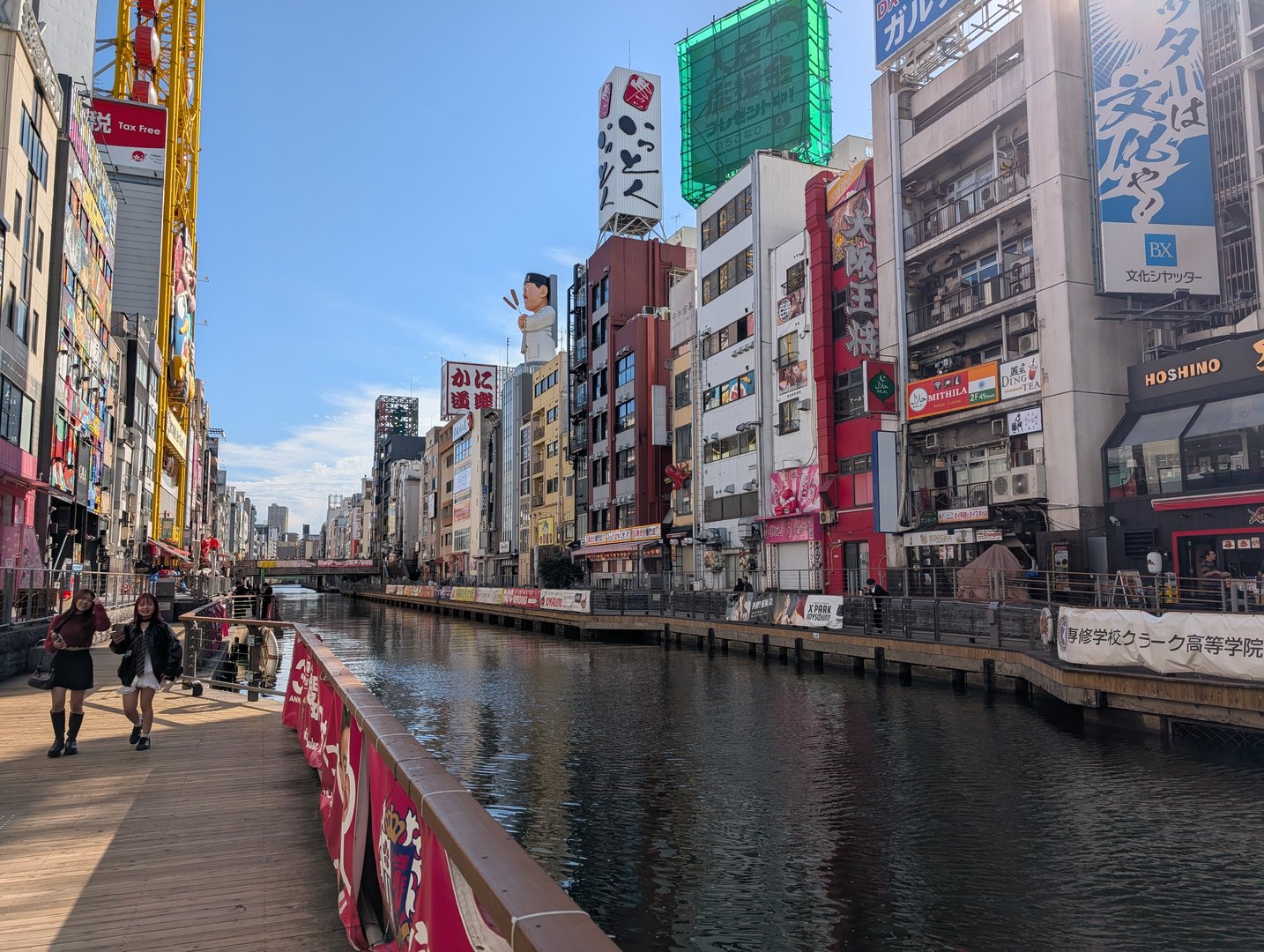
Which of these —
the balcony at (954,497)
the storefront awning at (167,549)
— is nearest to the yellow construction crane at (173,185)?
the storefront awning at (167,549)

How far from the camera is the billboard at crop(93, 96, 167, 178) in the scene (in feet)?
223

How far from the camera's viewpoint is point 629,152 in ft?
244

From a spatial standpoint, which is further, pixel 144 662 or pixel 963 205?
pixel 963 205

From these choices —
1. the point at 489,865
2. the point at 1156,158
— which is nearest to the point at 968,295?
the point at 1156,158

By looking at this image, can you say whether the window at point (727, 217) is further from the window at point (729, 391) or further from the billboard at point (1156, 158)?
the billboard at point (1156, 158)

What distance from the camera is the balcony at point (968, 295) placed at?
3441 cm

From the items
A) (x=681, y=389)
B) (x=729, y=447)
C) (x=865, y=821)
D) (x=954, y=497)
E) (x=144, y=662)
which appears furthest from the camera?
(x=681, y=389)

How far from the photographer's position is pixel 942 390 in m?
36.9

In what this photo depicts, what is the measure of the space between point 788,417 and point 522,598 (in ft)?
64.6

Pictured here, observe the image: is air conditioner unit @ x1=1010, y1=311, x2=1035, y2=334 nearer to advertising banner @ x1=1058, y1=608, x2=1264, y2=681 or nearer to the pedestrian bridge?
advertising banner @ x1=1058, y1=608, x2=1264, y2=681

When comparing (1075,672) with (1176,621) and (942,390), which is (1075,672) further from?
(942,390)

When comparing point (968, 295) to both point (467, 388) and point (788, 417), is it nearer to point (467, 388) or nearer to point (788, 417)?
point (788, 417)

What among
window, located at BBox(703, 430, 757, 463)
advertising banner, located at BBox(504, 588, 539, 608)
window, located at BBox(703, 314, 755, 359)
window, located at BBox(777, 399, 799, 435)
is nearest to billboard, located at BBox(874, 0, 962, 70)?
window, located at BBox(703, 314, 755, 359)

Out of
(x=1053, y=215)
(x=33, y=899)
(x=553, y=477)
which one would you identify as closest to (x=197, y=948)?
(x=33, y=899)
